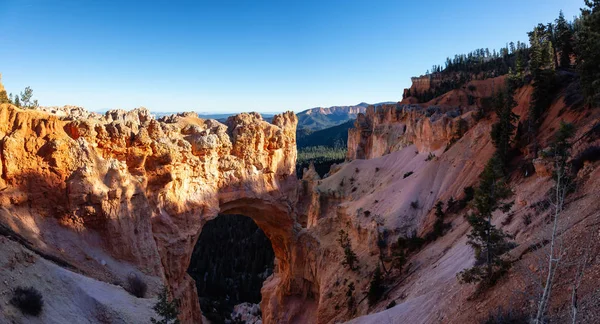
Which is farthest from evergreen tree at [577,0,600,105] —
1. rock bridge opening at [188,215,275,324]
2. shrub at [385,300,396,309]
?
rock bridge opening at [188,215,275,324]

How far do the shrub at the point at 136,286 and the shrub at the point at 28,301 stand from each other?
17.2 ft

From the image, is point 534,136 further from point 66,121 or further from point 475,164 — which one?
point 66,121

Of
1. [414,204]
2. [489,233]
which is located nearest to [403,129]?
[414,204]

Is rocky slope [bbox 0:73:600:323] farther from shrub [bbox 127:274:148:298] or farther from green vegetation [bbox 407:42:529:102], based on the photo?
green vegetation [bbox 407:42:529:102]

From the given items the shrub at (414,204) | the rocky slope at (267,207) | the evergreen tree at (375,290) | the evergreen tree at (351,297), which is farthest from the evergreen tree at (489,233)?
the shrub at (414,204)

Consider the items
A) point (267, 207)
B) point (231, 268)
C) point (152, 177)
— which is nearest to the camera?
point (152, 177)

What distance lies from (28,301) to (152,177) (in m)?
11.6

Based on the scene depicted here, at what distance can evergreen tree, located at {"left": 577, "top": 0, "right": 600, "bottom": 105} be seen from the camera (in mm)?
18984

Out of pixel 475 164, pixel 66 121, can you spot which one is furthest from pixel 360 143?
pixel 66 121

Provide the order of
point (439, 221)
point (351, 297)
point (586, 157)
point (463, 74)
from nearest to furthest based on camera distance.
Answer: point (586, 157) → point (351, 297) → point (439, 221) → point (463, 74)

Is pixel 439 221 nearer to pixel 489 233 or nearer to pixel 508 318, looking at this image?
pixel 489 233

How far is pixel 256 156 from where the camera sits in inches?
1073

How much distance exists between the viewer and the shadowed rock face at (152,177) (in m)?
16.3

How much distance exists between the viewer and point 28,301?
9.93 m
